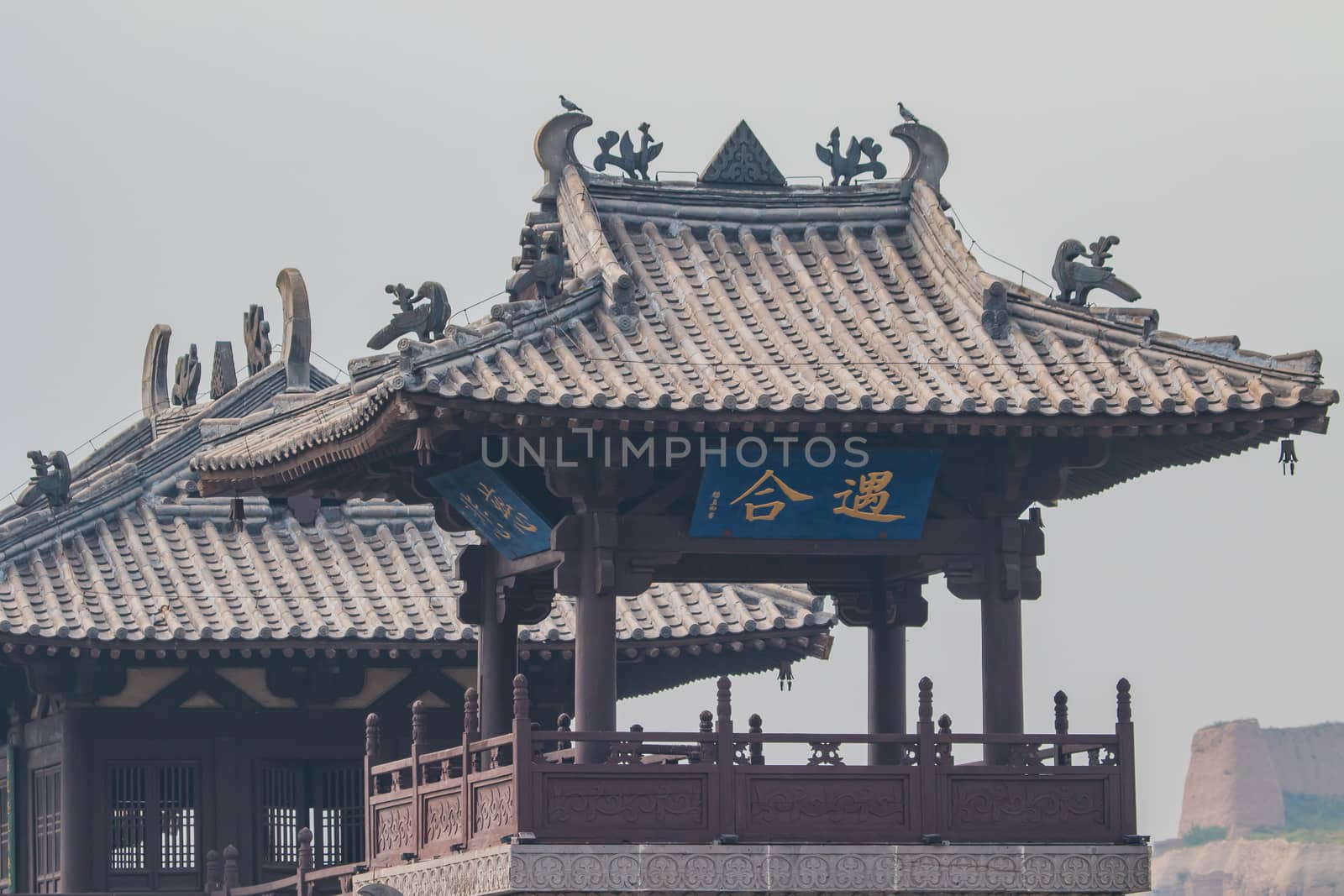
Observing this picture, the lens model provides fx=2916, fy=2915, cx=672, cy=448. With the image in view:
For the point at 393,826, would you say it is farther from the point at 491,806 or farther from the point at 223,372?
the point at 223,372

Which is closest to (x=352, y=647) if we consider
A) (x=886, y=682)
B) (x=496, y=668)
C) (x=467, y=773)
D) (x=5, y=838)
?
(x=5, y=838)

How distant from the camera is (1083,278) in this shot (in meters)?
27.7

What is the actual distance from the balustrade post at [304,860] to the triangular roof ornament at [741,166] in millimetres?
8996

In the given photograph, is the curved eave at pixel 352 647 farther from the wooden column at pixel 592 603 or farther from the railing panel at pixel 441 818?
the wooden column at pixel 592 603

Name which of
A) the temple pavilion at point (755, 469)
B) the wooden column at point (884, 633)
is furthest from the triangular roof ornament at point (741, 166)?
the wooden column at point (884, 633)

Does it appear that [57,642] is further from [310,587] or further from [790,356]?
[790,356]

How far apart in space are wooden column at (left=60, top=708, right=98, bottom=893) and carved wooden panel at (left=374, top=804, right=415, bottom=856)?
858cm

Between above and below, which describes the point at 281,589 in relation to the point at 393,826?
above

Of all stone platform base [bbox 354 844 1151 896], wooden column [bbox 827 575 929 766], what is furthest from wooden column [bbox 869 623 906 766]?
stone platform base [bbox 354 844 1151 896]

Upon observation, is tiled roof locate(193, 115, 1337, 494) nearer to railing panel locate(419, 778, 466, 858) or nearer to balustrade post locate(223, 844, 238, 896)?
railing panel locate(419, 778, 466, 858)

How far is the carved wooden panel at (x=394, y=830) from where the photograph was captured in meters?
27.3

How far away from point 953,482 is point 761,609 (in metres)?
10.7

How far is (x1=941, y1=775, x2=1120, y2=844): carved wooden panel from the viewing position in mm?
25344

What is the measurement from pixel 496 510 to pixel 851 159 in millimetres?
5845
